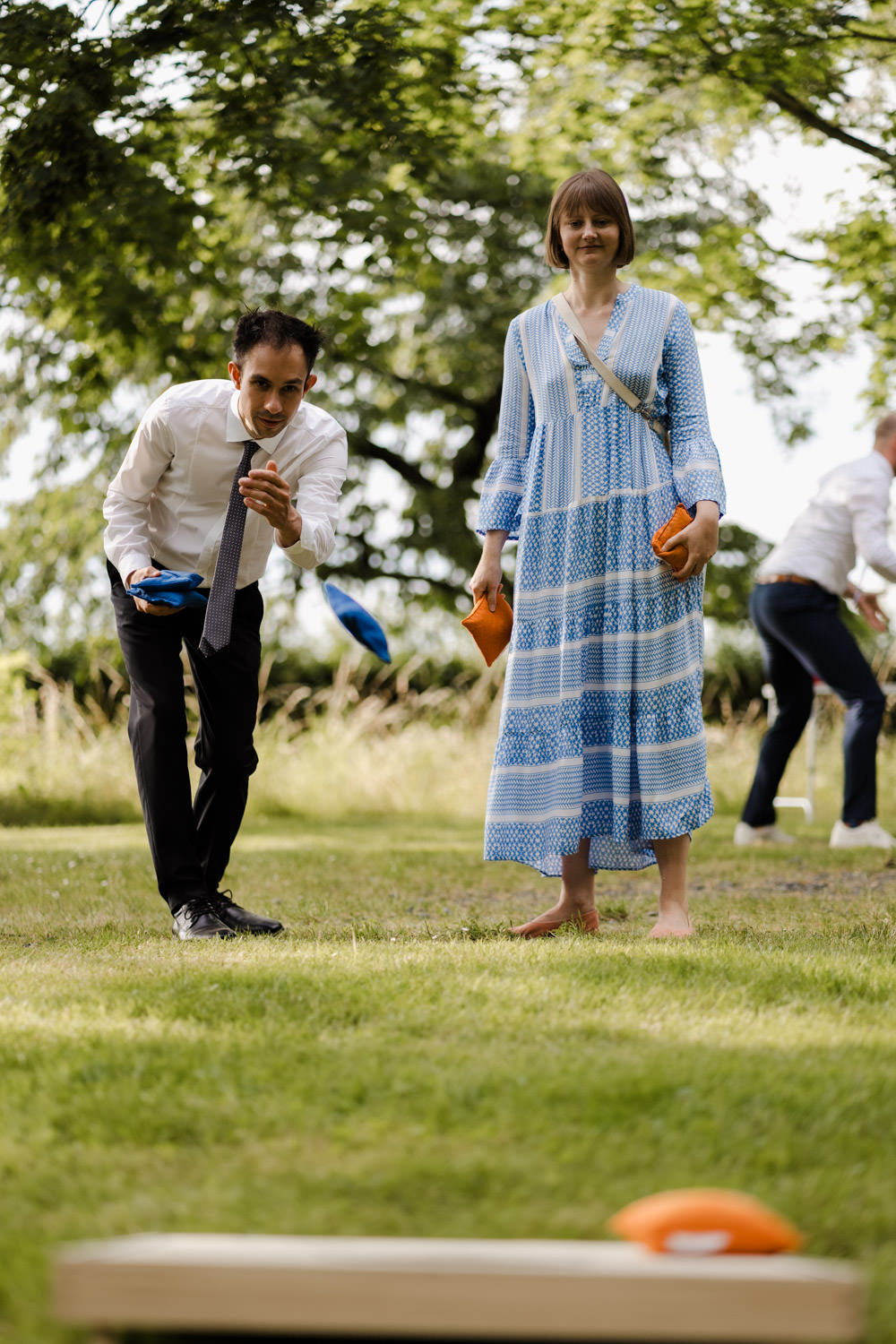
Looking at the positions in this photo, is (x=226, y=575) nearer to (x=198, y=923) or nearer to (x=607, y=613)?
(x=198, y=923)

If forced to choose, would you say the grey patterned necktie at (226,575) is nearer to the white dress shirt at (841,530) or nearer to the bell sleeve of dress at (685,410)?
the bell sleeve of dress at (685,410)

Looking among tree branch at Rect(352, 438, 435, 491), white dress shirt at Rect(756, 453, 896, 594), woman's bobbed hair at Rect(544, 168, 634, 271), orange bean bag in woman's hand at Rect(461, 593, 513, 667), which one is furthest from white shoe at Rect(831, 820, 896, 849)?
tree branch at Rect(352, 438, 435, 491)

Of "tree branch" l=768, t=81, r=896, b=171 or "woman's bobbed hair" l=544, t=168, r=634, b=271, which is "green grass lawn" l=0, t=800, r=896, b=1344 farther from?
"tree branch" l=768, t=81, r=896, b=171

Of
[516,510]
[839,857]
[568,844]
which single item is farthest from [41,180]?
[839,857]

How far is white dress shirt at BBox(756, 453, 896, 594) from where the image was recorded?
21.8 feet

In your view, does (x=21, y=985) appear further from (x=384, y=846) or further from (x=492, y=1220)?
(x=384, y=846)

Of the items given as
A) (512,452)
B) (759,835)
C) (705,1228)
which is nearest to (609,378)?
(512,452)

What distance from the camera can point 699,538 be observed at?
3682 millimetres

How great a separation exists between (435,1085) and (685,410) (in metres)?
2.29

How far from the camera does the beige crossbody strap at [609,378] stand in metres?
3.81

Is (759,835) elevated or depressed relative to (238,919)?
depressed

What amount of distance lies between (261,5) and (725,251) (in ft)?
17.0

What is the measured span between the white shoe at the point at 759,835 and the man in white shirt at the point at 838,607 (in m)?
0.45

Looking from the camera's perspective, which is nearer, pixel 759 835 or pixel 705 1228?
pixel 705 1228
